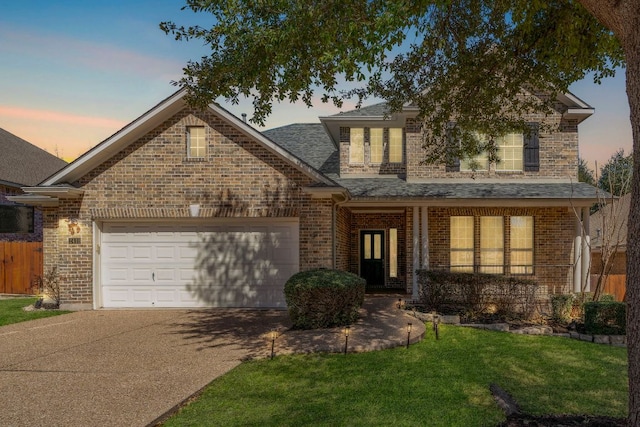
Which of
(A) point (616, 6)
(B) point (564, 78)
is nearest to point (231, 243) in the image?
(B) point (564, 78)

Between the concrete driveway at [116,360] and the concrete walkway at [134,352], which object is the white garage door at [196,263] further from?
the concrete driveway at [116,360]

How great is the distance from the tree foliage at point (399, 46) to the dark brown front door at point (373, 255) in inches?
279

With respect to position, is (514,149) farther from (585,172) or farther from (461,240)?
(585,172)

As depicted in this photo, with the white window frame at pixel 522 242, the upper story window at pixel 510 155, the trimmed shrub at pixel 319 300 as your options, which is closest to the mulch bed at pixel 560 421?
the trimmed shrub at pixel 319 300

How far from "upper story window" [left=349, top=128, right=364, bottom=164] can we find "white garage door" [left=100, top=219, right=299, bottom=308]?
4.46m

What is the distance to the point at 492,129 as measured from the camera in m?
10.4

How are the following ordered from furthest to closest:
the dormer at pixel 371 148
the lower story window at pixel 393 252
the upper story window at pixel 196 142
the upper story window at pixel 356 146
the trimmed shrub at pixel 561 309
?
the lower story window at pixel 393 252
the upper story window at pixel 356 146
the dormer at pixel 371 148
the upper story window at pixel 196 142
the trimmed shrub at pixel 561 309

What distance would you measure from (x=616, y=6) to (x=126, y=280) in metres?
12.3

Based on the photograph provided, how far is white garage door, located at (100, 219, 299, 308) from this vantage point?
12.4 meters

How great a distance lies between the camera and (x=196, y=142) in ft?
40.5

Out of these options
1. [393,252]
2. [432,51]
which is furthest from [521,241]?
[432,51]

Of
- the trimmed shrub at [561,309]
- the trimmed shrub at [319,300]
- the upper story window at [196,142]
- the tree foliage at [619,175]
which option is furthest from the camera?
the tree foliage at [619,175]

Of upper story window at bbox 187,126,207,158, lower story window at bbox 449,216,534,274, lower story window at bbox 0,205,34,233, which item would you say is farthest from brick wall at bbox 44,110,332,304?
lower story window at bbox 0,205,34,233

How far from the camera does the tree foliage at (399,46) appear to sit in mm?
6367
